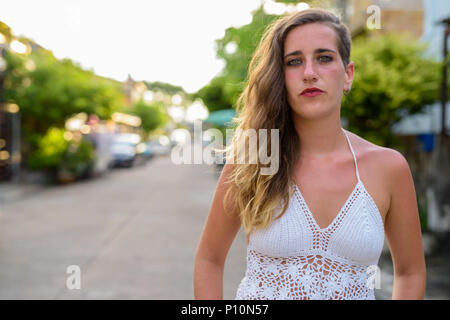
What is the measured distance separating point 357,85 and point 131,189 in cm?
966

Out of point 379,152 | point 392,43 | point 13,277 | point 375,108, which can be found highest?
point 392,43

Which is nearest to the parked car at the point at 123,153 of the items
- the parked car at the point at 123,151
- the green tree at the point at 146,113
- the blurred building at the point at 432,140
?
the parked car at the point at 123,151

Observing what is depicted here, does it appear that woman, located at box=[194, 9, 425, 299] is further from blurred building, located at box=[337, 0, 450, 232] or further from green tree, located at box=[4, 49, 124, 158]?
green tree, located at box=[4, 49, 124, 158]

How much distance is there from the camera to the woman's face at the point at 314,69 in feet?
4.59

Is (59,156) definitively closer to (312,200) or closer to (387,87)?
(387,87)

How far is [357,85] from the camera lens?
7.30 metres

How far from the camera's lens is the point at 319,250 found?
140 cm

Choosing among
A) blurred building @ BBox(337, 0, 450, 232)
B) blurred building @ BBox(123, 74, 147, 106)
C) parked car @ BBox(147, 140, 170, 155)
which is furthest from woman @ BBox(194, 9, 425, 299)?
blurred building @ BBox(123, 74, 147, 106)

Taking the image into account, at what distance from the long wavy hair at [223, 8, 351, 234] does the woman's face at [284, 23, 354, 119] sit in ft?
0.12

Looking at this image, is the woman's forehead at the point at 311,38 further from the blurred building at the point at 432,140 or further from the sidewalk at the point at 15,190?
the sidewalk at the point at 15,190

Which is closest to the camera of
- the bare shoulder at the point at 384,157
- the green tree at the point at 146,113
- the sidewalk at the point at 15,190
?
the bare shoulder at the point at 384,157

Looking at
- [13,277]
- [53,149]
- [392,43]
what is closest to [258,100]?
[13,277]

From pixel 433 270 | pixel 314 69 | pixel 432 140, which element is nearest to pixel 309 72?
pixel 314 69

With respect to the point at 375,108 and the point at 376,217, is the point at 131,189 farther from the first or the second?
the point at 376,217
